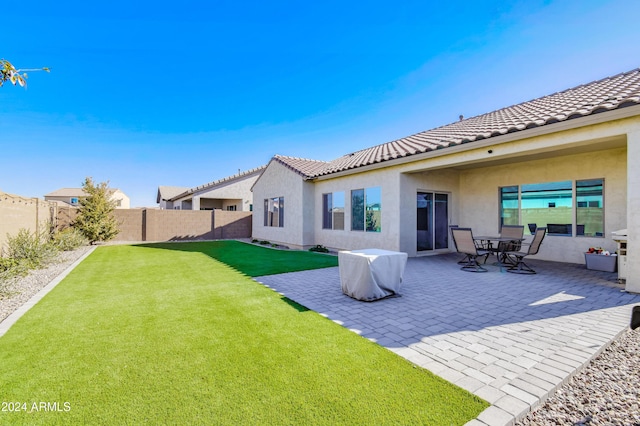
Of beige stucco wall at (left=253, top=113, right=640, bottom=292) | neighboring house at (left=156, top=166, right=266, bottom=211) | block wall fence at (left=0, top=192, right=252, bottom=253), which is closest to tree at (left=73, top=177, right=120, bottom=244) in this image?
block wall fence at (left=0, top=192, right=252, bottom=253)

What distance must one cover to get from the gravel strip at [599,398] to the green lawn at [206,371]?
23.3 inches

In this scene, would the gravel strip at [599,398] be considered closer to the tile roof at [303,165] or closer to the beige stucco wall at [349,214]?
the beige stucco wall at [349,214]

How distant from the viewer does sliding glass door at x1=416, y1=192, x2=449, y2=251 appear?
11328 mm

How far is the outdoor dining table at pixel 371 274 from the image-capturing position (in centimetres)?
546

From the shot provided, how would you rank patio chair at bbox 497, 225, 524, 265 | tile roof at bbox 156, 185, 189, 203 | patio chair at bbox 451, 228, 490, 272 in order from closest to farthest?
patio chair at bbox 451, 228, 490, 272
patio chair at bbox 497, 225, 524, 265
tile roof at bbox 156, 185, 189, 203

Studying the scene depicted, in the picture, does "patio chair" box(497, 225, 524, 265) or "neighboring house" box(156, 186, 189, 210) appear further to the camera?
"neighboring house" box(156, 186, 189, 210)

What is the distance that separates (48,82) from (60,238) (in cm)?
717

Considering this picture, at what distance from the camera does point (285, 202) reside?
16.1 metres

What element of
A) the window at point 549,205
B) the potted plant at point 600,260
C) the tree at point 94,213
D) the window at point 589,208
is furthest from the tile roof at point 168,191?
A: the potted plant at point 600,260

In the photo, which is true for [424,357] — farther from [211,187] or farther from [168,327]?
[211,187]

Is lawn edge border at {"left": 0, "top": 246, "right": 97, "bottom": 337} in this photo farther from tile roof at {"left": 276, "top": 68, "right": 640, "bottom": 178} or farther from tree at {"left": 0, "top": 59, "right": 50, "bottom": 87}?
tile roof at {"left": 276, "top": 68, "right": 640, "bottom": 178}

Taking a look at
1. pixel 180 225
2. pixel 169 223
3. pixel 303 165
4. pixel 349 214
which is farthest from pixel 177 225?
pixel 349 214

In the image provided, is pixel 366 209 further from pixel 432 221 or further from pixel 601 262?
pixel 601 262

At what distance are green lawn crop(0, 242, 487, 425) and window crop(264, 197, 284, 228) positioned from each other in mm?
11496
